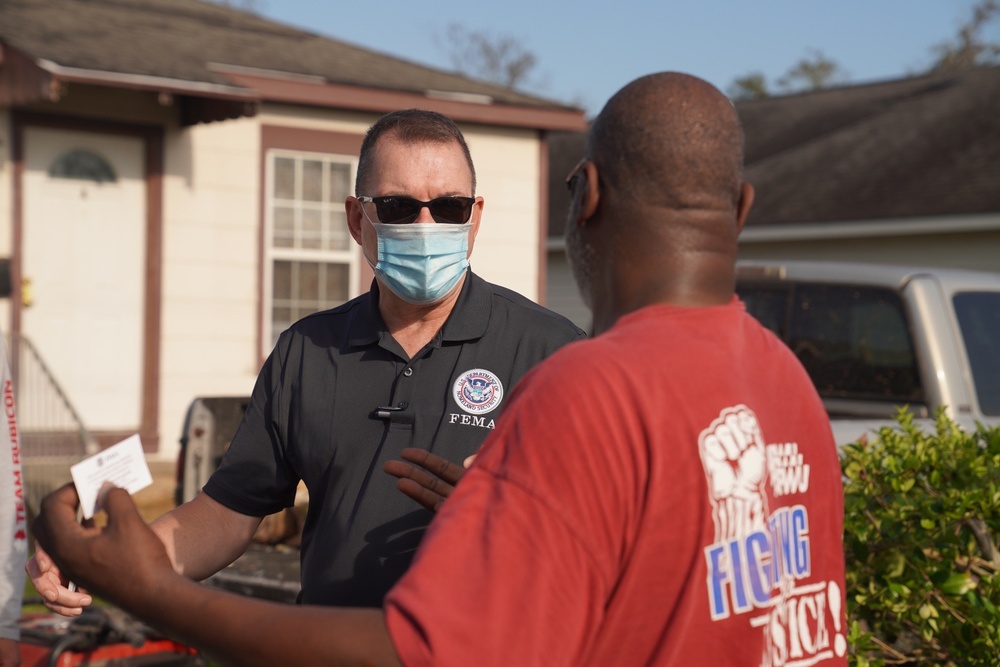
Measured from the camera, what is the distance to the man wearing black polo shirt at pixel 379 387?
2811 millimetres

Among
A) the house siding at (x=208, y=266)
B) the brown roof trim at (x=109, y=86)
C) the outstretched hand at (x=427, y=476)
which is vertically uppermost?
the brown roof trim at (x=109, y=86)

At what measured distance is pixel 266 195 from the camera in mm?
11047

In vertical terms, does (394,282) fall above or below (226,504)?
above

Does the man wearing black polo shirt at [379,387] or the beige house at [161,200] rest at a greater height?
the beige house at [161,200]

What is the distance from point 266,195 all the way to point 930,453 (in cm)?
807

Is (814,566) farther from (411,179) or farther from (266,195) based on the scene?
(266,195)

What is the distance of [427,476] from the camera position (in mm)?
2285

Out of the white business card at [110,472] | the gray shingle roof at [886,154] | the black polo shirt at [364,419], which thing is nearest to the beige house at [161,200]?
the black polo shirt at [364,419]

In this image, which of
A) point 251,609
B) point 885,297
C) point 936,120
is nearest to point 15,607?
point 251,609

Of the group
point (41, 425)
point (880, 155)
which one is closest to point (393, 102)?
point (41, 425)

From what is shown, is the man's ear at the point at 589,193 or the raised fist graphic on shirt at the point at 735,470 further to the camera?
the man's ear at the point at 589,193

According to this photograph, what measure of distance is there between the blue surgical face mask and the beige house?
6785 mm

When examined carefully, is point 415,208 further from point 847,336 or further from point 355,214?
point 847,336

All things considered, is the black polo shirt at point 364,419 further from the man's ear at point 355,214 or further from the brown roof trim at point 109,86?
the brown roof trim at point 109,86
